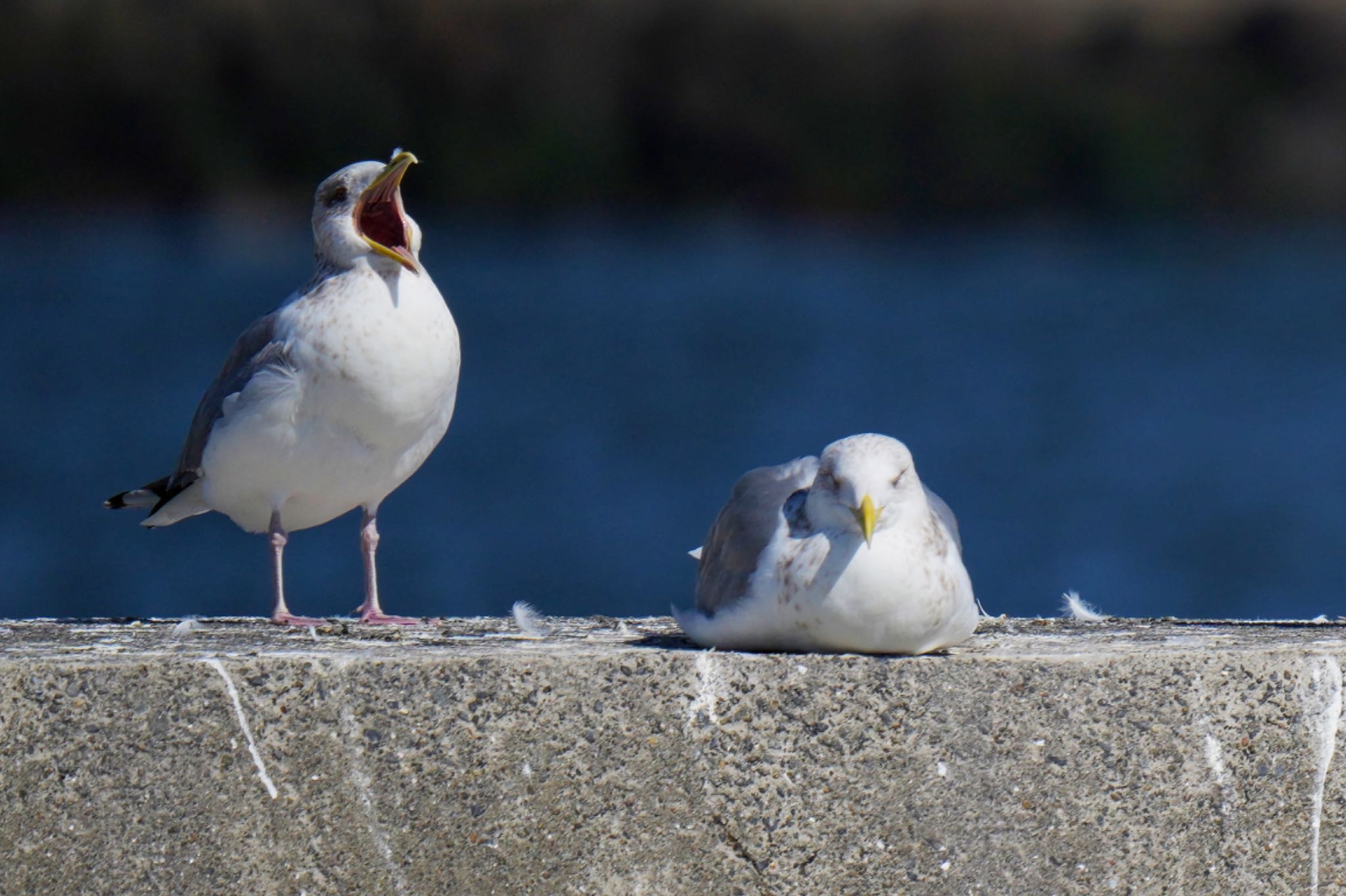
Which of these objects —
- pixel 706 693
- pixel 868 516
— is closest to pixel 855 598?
pixel 868 516

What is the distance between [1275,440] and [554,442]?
10.6 metres

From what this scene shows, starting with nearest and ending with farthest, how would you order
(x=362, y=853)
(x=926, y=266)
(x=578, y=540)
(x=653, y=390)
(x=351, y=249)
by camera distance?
(x=362, y=853) < (x=351, y=249) < (x=578, y=540) < (x=653, y=390) < (x=926, y=266)

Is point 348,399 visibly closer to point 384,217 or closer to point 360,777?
point 384,217

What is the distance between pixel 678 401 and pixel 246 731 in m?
25.3

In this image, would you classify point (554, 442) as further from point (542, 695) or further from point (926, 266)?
point (542, 695)

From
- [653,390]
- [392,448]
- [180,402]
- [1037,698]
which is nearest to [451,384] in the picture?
[392,448]

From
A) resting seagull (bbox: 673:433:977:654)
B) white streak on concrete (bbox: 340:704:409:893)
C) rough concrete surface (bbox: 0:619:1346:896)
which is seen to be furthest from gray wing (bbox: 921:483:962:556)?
white streak on concrete (bbox: 340:704:409:893)

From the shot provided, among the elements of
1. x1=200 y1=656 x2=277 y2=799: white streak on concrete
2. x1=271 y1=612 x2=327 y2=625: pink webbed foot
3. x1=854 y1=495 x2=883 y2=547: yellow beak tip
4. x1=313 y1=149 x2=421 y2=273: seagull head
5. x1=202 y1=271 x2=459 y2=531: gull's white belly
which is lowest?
x1=200 y1=656 x2=277 y2=799: white streak on concrete

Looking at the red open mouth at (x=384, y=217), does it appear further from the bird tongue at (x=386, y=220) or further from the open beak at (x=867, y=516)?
the open beak at (x=867, y=516)

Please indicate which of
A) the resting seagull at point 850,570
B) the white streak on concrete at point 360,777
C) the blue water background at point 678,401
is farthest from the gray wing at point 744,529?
the blue water background at point 678,401

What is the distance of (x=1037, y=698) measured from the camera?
3.34 meters

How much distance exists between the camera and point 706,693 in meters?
3.32

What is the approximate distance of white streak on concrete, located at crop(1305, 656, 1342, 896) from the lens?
339 cm

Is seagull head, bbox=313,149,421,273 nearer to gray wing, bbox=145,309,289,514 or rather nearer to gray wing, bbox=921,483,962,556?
gray wing, bbox=145,309,289,514
